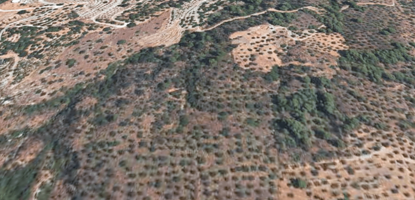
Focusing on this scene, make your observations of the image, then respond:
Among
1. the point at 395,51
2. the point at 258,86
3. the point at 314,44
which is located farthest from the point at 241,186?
the point at 395,51

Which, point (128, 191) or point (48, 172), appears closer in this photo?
point (128, 191)

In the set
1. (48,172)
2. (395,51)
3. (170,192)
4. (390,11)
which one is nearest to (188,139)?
(170,192)

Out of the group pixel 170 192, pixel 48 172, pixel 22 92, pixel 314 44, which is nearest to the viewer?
pixel 170 192

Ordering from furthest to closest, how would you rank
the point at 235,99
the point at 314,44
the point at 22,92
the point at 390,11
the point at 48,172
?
the point at 390,11, the point at 314,44, the point at 22,92, the point at 235,99, the point at 48,172

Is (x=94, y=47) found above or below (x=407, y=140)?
above

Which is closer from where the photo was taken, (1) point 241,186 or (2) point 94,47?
(1) point 241,186

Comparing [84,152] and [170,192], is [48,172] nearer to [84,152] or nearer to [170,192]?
[84,152]

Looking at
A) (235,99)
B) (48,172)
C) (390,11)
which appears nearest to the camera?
(48,172)

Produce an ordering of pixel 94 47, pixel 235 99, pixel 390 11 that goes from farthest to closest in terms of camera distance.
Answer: pixel 390 11, pixel 94 47, pixel 235 99

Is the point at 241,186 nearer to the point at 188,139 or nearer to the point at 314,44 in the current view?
the point at 188,139
